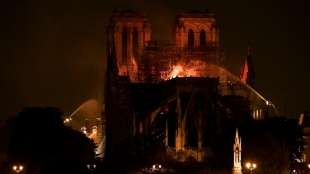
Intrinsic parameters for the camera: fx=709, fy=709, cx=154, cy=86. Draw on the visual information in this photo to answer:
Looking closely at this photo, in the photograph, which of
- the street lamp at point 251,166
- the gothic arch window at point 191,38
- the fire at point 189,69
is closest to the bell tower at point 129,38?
the fire at point 189,69

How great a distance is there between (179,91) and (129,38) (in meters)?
23.9

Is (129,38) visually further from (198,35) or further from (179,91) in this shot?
(179,91)

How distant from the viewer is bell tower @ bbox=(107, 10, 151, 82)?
400 feet

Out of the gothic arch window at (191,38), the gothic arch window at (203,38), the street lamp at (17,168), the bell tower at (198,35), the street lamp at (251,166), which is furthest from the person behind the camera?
the gothic arch window at (191,38)

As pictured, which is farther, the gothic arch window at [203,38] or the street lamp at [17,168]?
the gothic arch window at [203,38]

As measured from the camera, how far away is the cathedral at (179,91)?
3745 inches

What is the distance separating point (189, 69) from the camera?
12356cm

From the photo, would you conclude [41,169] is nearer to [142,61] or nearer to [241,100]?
[241,100]

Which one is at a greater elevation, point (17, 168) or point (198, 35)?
point (198, 35)

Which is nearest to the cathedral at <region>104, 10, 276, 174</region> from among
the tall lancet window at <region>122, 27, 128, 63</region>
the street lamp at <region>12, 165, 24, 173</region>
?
the tall lancet window at <region>122, 27, 128, 63</region>

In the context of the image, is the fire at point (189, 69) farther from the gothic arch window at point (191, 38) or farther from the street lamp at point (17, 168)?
the street lamp at point (17, 168)


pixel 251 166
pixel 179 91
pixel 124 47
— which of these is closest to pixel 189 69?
pixel 124 47

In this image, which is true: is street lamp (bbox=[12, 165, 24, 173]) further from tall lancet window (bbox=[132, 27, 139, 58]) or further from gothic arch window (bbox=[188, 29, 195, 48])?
gothic arch window (bbox=[188, 29, 195, 48])

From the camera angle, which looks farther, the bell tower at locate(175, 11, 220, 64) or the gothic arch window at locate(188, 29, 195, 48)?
the gothic arch window at locate(188, 29, 195, 48)
